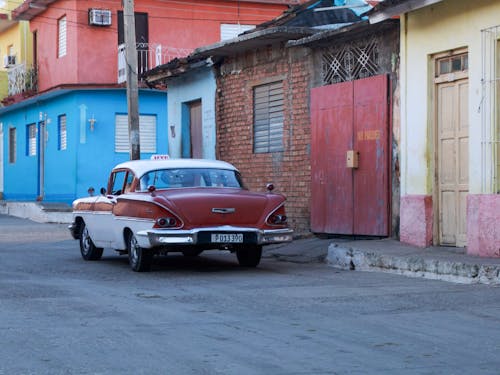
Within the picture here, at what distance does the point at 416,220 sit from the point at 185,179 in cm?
337

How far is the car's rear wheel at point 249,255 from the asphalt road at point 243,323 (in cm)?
22

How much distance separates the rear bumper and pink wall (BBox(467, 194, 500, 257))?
2.40 metres

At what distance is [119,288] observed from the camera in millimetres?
11500

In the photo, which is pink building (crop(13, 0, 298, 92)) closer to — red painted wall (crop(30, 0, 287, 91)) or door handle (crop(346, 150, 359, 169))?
red painted wall (crop(30, 0, 287, 91))

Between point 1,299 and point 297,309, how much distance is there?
123 inches

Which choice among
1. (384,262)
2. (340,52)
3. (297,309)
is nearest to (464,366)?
(297,309)

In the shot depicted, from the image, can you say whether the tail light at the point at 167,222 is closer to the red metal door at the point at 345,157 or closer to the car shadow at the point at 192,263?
the car shadow at the point at 192,263

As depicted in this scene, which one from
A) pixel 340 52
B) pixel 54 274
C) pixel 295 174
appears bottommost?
pixel 54 274

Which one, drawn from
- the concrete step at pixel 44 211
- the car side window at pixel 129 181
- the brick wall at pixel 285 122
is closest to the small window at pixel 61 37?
the concrete step at pixel 44 211

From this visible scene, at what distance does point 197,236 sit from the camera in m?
12.7

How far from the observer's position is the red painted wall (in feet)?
100

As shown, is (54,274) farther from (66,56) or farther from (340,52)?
(66,56)

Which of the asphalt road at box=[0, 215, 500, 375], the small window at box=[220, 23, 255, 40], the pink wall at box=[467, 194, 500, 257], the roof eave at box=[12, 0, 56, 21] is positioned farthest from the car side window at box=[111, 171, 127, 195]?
the roof eave at box=[12, 0, 56, 21]

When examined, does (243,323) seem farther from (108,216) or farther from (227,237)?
(108,216)
